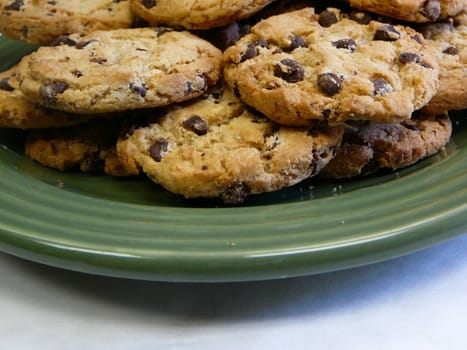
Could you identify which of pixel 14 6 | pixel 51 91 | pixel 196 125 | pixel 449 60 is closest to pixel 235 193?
pixel 196 125

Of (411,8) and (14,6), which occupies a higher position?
(411,8)

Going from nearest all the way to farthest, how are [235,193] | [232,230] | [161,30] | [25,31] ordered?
[232,230] < [235,193] < [161,30] < [25,31]

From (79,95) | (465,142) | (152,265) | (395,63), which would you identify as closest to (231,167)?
(152,265)

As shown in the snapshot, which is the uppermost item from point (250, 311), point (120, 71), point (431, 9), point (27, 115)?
point (431, 9)

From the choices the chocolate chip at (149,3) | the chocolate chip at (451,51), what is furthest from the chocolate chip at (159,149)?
the chocolate chip at (451,51)

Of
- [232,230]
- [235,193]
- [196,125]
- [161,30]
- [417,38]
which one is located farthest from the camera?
[161,30]

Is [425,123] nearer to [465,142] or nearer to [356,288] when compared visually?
[465,142]

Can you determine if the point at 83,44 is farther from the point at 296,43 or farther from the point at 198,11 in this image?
the point at 296,43

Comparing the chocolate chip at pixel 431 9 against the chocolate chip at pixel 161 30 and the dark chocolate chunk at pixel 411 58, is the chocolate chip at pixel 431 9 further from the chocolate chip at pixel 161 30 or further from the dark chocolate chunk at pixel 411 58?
the chocolate chip at pixel 161 30

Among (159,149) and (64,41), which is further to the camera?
(64,41)
